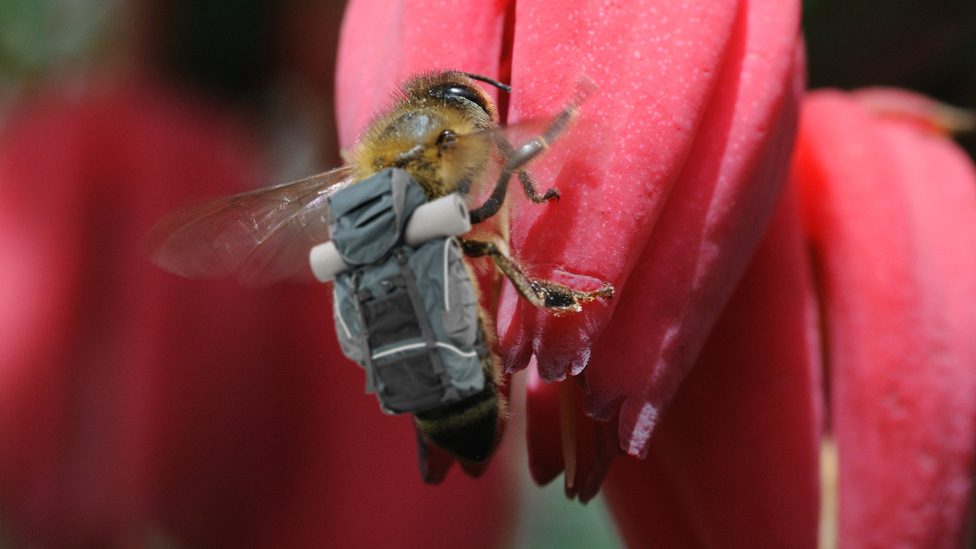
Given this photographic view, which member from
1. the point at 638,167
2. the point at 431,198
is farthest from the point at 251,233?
the point at 638,167

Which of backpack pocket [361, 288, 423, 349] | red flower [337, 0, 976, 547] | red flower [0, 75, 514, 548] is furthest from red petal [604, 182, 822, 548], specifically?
red flower [0, 75, 514, 548]

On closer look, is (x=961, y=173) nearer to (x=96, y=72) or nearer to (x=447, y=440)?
(x=447, y=440)

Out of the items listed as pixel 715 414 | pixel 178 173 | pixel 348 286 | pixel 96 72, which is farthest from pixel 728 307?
pixel 96 72

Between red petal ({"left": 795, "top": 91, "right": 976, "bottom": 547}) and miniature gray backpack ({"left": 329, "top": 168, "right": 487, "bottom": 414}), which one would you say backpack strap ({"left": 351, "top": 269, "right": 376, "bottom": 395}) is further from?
red petal ({"left": 795, "top": 91, "right": 976, "bottom": 547})

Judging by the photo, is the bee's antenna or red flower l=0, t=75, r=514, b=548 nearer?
the bee's antenna

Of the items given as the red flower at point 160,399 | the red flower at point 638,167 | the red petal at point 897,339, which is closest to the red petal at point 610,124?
the red flower at point 638,167

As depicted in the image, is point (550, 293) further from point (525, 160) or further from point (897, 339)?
point (897, 339)

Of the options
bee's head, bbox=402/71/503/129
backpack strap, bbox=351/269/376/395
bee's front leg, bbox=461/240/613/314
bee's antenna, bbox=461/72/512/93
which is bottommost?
backpack strap, bbox=351/269/376/395
